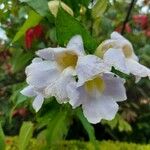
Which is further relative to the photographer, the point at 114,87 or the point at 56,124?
the point at 56,124

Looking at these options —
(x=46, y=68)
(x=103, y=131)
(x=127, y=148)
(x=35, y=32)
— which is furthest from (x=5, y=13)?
(x=103, y=131)

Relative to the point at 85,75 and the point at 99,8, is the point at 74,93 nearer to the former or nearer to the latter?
the point at 85,75

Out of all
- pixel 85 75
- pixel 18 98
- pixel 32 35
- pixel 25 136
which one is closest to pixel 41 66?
pixel 85 75

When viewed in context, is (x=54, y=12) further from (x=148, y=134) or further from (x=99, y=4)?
(x=148, y=134)

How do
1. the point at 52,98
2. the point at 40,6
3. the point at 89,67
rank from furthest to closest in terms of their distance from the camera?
the point at 52,98 < the point at 40,6 < the point at 89,67

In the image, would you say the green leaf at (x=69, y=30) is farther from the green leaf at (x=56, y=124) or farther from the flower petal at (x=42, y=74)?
the green leaf at (x=56, y=124)

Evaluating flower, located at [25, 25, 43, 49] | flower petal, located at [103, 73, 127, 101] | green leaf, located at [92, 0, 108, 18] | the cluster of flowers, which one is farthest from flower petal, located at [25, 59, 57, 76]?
flower, located at [25, 25, 43, 49]

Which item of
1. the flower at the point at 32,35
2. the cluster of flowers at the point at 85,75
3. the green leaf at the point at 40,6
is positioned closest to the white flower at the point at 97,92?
the cluster of flowers at the point at 85,75
